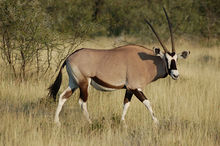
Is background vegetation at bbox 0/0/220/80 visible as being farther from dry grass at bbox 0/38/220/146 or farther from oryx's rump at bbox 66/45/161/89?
oryx's rump at bbox 66/45/161/89

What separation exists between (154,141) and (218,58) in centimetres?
1028

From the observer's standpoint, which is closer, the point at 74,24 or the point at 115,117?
the point at 115,117

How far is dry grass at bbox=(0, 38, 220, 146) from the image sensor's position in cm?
473

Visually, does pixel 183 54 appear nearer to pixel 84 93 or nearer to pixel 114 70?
pixel 114 70

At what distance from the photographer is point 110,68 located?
6.04 m

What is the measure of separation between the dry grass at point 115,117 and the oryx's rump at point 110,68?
630 mm

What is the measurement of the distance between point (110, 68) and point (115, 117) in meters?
0.85

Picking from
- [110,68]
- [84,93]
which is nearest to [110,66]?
[110,68]

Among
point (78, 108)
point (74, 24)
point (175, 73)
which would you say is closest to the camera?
point (175, 73)

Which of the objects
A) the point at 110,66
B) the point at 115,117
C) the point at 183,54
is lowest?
the point at 115,117

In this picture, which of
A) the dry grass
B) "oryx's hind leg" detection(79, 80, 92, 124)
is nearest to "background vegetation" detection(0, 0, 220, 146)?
the dry grass

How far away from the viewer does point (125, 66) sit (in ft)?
19.8

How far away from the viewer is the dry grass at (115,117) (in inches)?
186

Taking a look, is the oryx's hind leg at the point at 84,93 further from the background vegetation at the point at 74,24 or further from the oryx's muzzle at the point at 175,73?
the background vegetation at the point at 74,24
